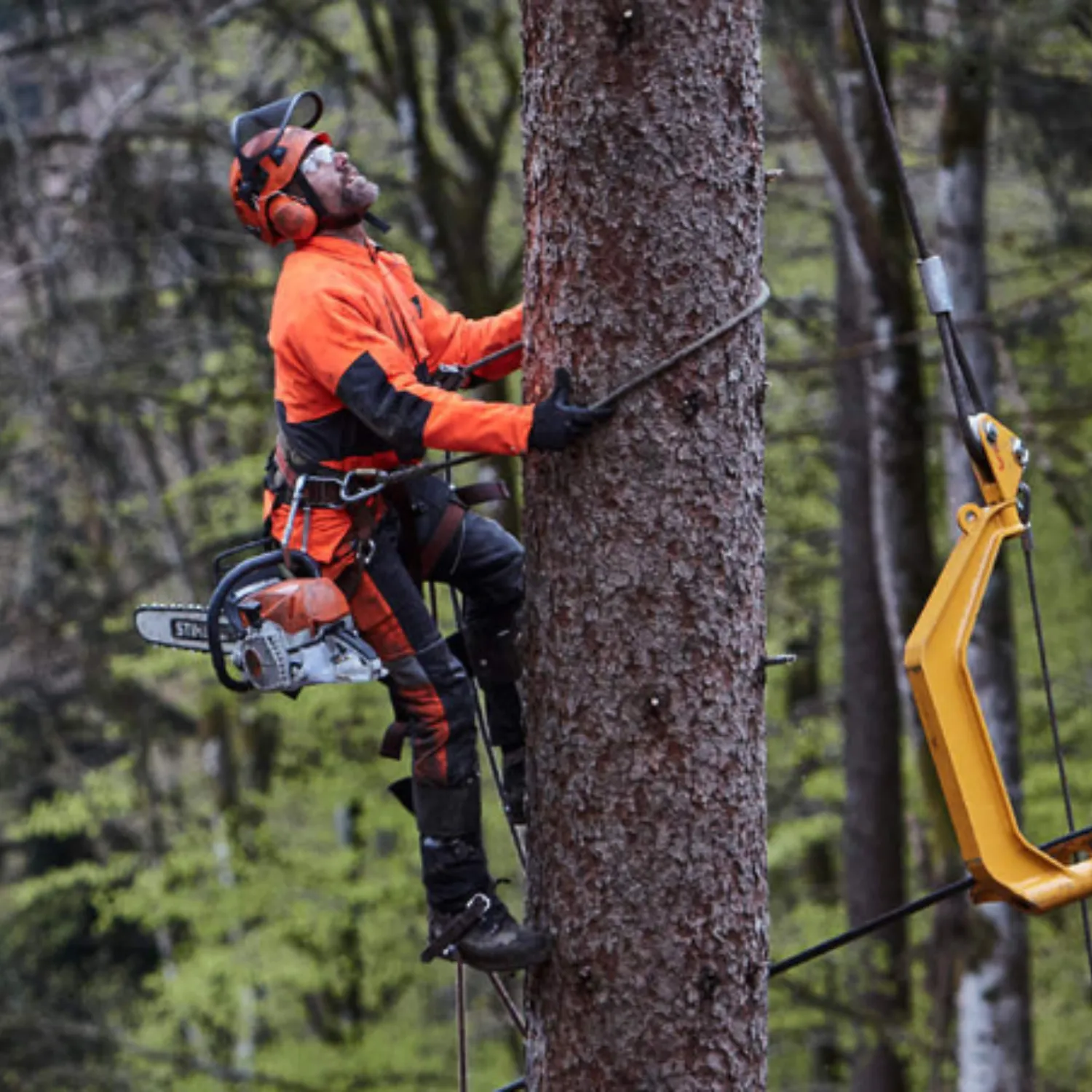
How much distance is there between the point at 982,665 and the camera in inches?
346

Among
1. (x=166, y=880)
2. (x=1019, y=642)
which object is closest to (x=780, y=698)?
(x=1019, y=642)

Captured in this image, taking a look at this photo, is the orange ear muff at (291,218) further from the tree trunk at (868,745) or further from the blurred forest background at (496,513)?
the tree trunk at (868,745)

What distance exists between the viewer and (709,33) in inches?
123

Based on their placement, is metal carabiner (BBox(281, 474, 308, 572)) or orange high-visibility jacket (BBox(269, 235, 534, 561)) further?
metal carabiner (BBox(281, 474, 308, 572))

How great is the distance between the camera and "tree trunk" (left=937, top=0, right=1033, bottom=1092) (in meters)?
8.71

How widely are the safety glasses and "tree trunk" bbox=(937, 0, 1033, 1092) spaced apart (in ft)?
17.7

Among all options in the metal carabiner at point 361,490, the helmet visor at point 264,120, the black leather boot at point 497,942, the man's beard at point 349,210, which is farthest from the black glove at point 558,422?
the helmet visor at point 264,120

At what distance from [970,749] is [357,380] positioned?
4.96 feet

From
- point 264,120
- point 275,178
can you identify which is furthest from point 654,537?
point 264,120

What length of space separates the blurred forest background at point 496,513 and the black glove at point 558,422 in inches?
195

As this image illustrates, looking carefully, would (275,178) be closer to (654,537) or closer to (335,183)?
(335,183)

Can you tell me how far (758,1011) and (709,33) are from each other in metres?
1.95

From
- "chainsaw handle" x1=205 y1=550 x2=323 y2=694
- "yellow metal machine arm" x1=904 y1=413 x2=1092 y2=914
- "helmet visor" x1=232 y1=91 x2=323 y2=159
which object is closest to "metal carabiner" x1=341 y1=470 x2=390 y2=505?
"chainsaw handle" x1=205 y1=550 x2=323 y2=694

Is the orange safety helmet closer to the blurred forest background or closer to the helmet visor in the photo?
the helmet visor
